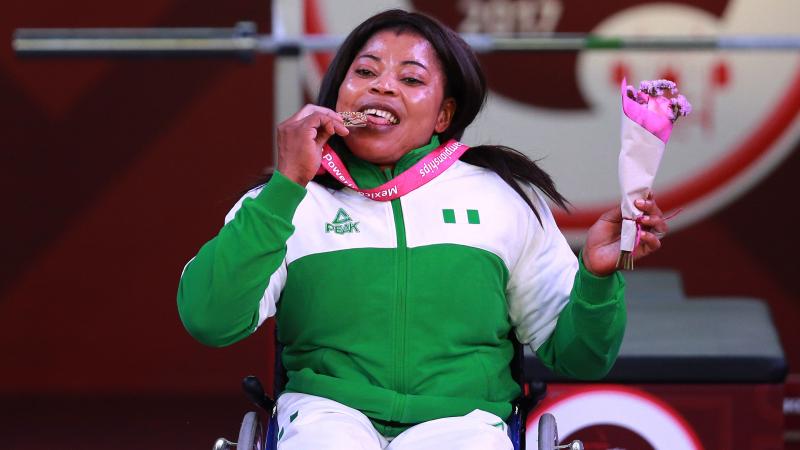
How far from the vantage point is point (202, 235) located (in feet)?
20.0

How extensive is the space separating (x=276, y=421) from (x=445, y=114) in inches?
31.3

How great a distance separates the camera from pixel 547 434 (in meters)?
2.97

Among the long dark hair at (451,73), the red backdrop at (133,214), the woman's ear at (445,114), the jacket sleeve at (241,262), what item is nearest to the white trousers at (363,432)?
the jacket sleeve at (241,262)

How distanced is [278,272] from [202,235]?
10.0ft

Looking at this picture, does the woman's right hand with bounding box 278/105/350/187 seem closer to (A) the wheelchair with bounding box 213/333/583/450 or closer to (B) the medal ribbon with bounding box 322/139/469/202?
(B) the medal ribbon with bounding box 322/139/469/202

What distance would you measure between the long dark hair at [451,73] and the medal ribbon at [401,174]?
95mm

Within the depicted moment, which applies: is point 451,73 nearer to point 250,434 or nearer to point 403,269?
point 403,269

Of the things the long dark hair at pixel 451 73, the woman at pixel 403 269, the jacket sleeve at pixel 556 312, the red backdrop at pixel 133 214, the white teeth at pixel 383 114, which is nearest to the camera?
the woman at pixel 403 269

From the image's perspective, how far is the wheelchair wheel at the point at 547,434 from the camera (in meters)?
2.95

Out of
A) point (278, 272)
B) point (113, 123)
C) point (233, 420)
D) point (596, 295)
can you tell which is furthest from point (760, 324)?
point (113, 123)

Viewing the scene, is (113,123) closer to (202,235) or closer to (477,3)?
(202,235)

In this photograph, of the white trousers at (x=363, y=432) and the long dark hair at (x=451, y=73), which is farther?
the long dark hair at (x=451, y=73)

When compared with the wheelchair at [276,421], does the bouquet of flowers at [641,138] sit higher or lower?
higher

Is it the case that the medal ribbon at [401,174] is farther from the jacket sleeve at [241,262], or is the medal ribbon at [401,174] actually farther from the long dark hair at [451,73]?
the jacket sleeve at [241,262]
